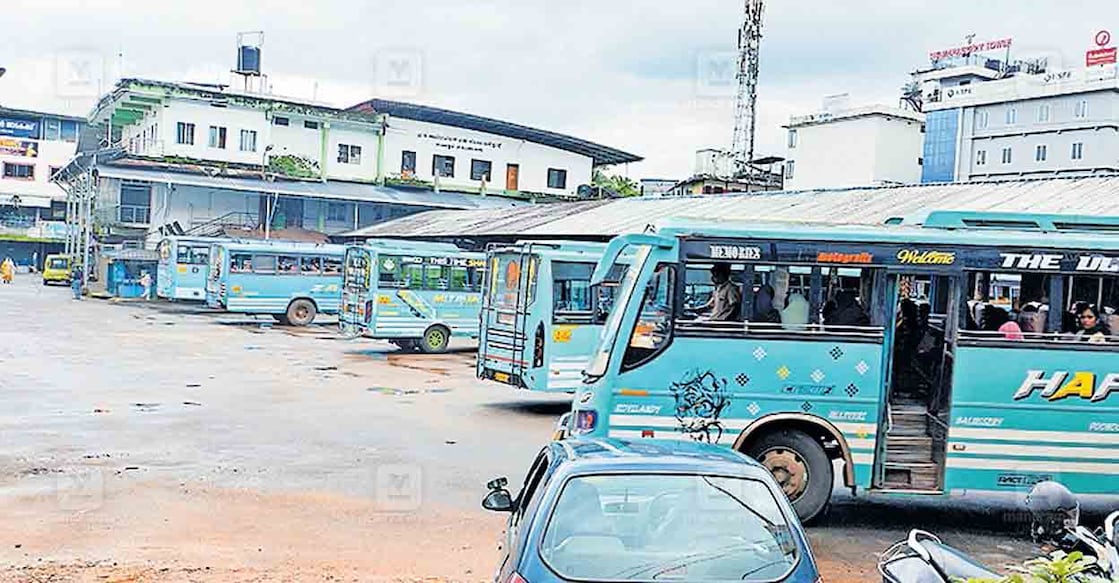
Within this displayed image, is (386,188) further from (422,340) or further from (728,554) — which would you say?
(728,554)

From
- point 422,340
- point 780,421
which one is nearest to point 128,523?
point 780,421

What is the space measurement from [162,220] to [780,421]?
41.9 m

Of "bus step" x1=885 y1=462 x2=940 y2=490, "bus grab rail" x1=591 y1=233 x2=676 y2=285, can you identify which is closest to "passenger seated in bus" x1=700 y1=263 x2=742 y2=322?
"bus grab rail" x1=591 y1=233 x2=676 y2=285

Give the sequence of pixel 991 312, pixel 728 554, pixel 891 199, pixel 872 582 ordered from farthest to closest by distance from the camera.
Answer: pixel 891 199 → pixel 991 312 → pixel 872 582 → pixel 728 554

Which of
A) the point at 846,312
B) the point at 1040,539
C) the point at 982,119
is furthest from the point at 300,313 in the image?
the point at 982,119

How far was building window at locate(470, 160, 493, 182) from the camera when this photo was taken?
54406 millimetres

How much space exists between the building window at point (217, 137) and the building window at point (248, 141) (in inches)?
36.1

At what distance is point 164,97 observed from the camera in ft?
151

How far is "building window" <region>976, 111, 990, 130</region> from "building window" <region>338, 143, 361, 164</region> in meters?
33.6

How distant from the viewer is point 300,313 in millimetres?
32781

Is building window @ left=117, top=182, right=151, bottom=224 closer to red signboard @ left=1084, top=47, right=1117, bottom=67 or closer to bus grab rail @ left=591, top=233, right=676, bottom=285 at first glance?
bus grab rail @ left=591, top=233, right=676, bottom=285

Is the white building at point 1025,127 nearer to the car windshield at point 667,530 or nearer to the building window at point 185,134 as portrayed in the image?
the building window at point 185,134

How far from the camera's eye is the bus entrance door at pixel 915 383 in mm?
9203

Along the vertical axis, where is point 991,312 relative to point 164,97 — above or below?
below
